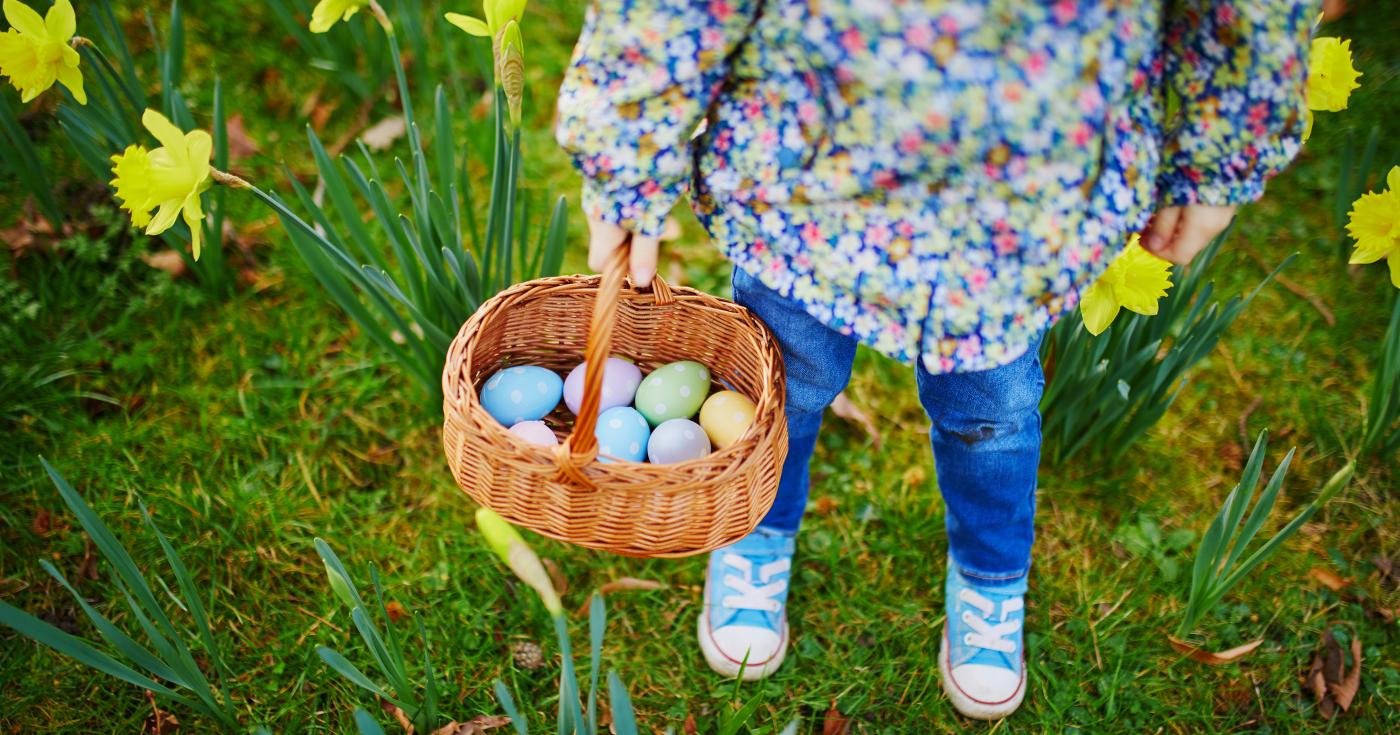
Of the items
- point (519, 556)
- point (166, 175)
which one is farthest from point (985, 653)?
point (166, 175)

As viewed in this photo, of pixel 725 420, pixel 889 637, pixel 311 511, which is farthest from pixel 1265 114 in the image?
pixel 311 511

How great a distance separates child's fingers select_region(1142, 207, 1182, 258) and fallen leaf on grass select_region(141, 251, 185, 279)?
1995 millimetres

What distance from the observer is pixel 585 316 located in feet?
5.07

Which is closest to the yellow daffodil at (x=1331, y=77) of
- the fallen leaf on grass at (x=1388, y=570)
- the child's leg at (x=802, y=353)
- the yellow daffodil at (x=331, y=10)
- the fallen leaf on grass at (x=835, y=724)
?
the child's leg at (x=802, y=353)

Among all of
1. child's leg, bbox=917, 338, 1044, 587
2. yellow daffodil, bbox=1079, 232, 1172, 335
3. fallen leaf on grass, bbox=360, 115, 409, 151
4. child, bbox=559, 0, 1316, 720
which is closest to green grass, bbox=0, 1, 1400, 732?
child's leg, bbox=917, 338, 1044, 587

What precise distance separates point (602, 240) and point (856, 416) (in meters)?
1.10

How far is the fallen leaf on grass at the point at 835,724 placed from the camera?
1587mm

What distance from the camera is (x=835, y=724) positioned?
1.59 m

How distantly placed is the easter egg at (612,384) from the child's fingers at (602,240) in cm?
43

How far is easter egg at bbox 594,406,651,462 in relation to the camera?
1450 millimetres

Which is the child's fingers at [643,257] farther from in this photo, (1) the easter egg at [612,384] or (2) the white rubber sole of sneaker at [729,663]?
(2) the white rubber sole of sneaker at [729,663]

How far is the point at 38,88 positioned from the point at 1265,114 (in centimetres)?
178

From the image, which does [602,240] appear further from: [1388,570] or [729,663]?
[1388,570]

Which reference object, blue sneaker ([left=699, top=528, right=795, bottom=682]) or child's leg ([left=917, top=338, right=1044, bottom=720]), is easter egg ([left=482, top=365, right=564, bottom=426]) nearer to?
blue sneaker ([left=699, top=528, right=795, bottom=682])
